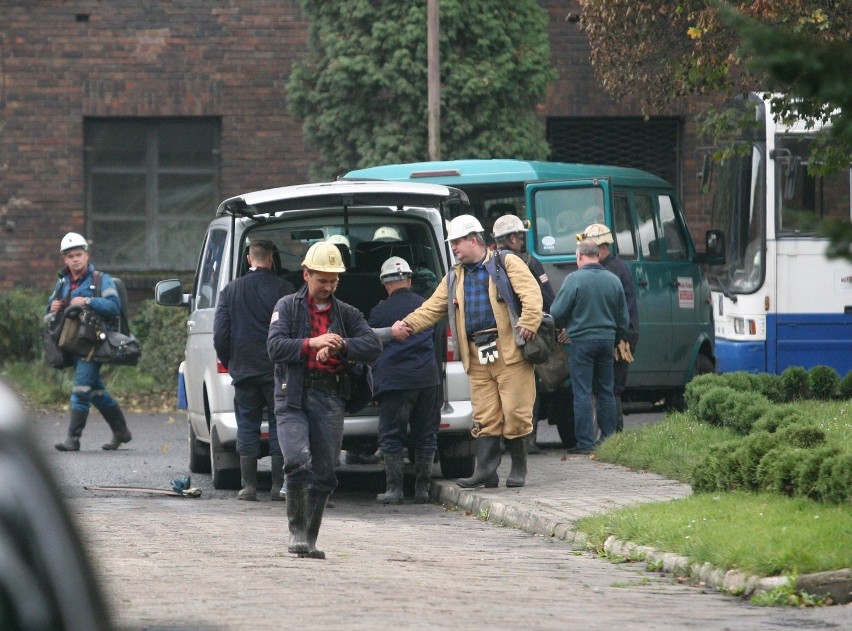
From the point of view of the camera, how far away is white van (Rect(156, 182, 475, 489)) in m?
11.0

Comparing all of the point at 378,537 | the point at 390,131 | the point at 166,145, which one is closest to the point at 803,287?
the point at 390,131

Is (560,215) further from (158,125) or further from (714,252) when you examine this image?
(158,125)

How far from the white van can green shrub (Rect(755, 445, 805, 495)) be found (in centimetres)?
303

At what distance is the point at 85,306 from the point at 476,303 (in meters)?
4.97

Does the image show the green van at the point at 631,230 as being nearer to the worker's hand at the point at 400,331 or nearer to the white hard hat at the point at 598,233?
the white hard hat at the point at 598,233

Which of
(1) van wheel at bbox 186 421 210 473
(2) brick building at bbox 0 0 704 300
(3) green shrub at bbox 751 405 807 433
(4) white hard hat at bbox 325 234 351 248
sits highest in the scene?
(2) brick building at bbox 0 0 704 300

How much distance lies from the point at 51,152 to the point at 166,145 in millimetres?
1664

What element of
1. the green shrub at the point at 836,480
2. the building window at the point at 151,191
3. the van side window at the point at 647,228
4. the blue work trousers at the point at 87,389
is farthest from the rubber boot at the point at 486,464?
the building window at the point at 151,191

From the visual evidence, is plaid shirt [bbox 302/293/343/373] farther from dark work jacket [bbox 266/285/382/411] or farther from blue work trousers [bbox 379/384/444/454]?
blue work trousers [bbox 379/384/444/454]

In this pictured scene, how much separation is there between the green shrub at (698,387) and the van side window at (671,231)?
7.02ft

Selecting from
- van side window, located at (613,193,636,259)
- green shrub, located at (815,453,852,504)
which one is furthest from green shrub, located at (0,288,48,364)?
green shrub, located at (815,453,852,504)

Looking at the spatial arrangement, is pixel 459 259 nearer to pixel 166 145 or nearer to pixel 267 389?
pixel 267 389

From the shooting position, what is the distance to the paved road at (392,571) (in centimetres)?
634

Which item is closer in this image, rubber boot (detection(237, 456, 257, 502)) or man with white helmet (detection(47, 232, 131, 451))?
rubber boot (detection(237, 456, 257, 502))
